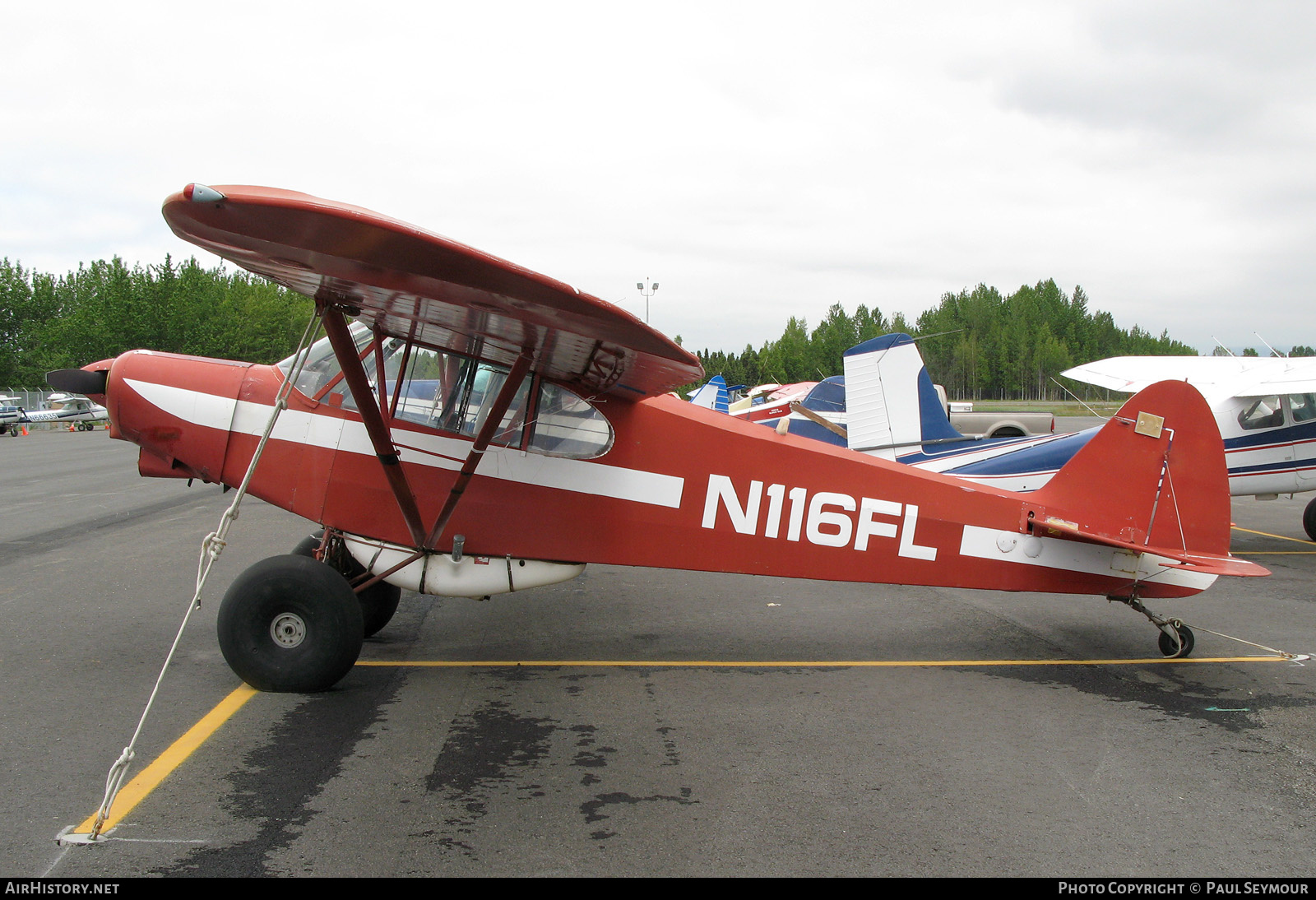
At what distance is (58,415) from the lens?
1726 inches

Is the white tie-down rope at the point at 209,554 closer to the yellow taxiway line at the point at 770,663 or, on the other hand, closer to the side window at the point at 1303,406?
the yellow taxiway line at the point at 770,663

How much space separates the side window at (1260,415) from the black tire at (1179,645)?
708 centimetres

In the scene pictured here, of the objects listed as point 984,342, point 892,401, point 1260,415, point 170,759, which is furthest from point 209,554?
point 984,342

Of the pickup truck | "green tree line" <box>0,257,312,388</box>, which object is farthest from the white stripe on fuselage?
"green tree line" <box>0,257,312,388</box>

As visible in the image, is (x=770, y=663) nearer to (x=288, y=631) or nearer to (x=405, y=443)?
(x=405, y=443)

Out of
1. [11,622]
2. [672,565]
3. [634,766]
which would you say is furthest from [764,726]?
[11,622]

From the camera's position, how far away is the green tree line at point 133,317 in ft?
193

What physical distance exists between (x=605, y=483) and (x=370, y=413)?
1600mm

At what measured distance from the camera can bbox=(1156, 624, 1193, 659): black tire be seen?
19.0 ft

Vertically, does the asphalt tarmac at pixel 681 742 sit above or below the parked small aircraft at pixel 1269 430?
below

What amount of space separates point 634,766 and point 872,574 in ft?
7.67

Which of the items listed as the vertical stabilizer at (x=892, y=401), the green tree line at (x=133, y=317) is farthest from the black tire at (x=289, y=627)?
the green tree line at (x=133, y=317)

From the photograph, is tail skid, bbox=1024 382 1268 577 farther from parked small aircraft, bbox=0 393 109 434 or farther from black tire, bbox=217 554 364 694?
parked small aircraft, bbox=0 393 109 434

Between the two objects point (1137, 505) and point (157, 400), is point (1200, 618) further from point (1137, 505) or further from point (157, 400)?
point (157, 400)
